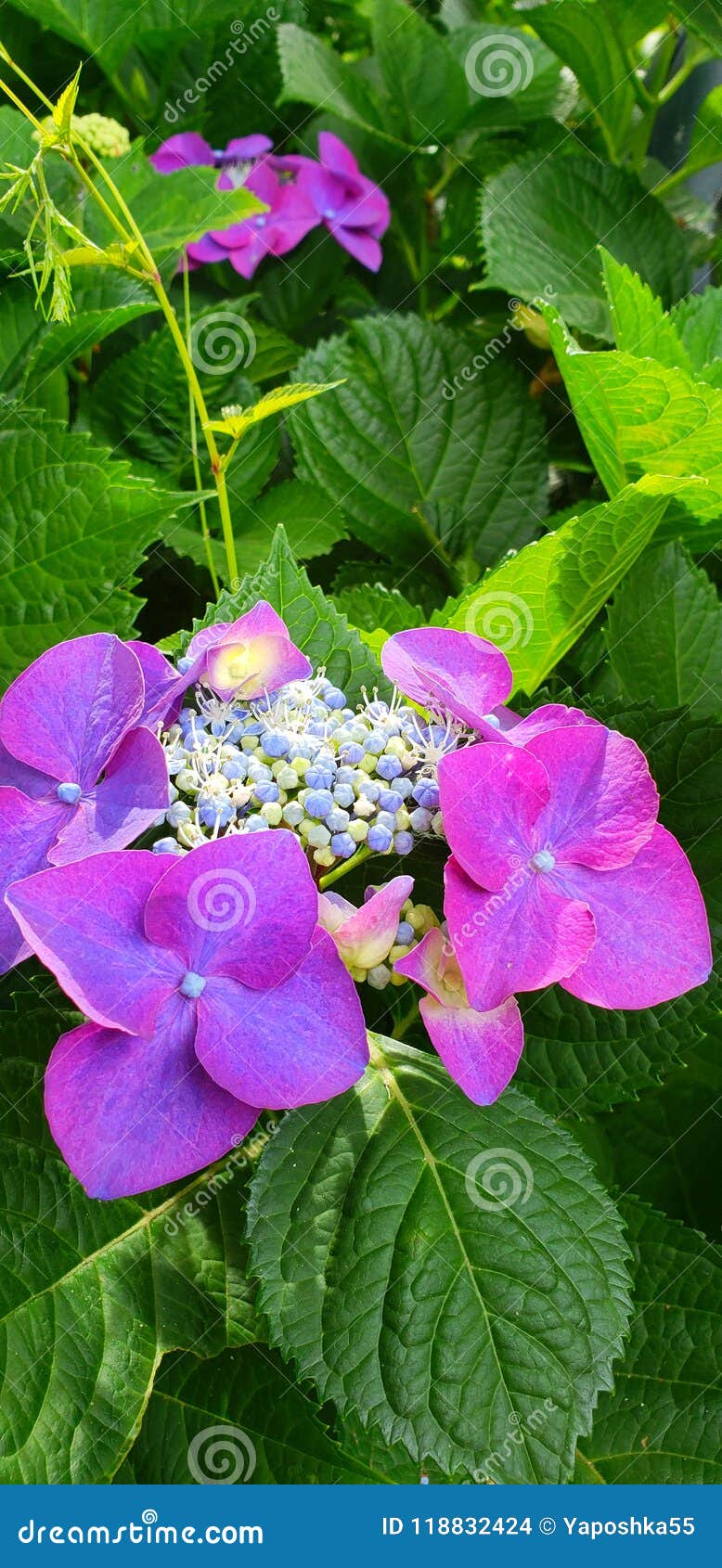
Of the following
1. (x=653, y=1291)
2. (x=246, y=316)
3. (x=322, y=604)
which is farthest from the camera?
(x=246, y=316)

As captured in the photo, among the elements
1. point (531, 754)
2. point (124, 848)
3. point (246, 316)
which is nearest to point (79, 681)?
point (124, 848)

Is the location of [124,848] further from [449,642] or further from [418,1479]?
[418,1479]

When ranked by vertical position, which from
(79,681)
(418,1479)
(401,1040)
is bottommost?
(418,1479)

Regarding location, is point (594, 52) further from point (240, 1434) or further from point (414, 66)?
point (240, 1434)

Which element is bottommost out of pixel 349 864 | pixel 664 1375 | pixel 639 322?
pixel 664 1375

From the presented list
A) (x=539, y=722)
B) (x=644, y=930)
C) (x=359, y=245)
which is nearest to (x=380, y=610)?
(x=539, y=722)

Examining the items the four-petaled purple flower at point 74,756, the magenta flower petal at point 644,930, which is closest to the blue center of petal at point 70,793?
the four-petaled purple flower at point 74,756
